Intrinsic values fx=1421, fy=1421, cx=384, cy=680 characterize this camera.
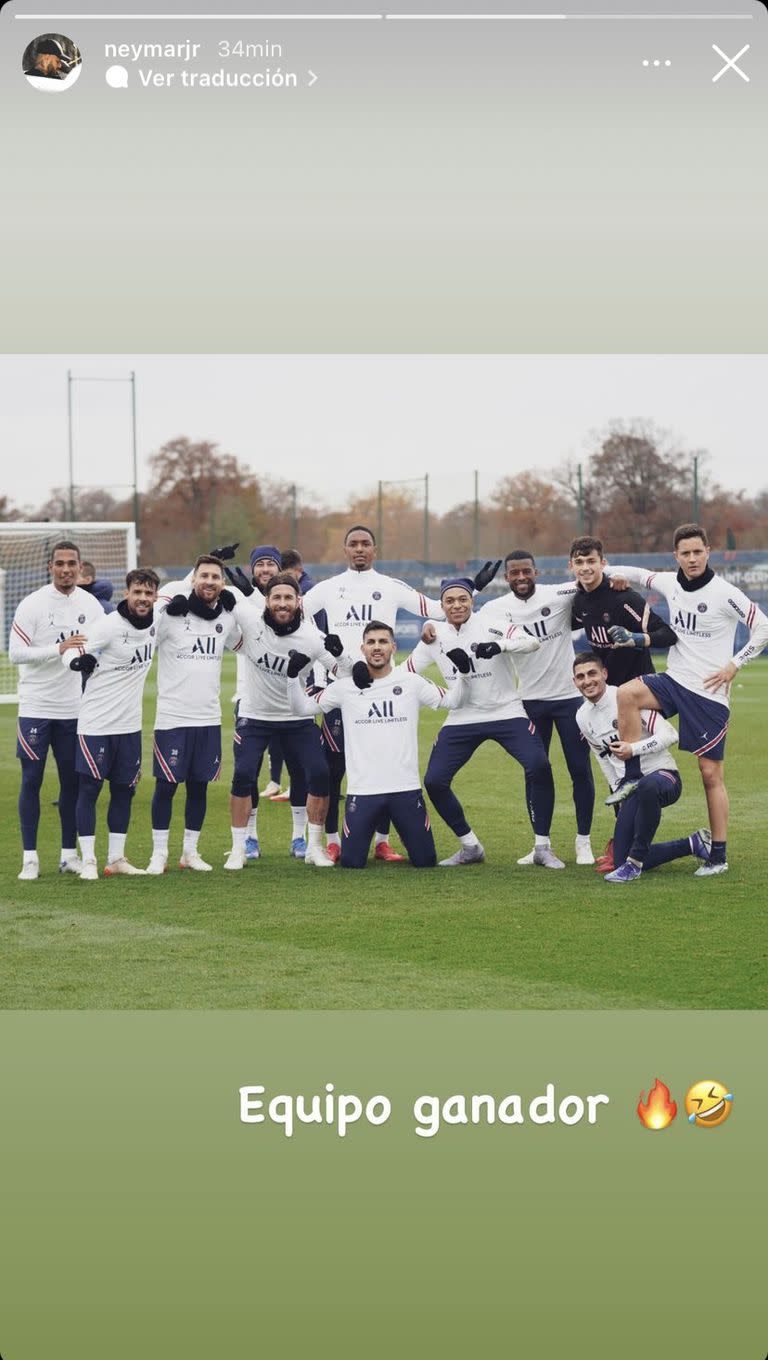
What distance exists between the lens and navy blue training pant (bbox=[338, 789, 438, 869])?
8.56 m

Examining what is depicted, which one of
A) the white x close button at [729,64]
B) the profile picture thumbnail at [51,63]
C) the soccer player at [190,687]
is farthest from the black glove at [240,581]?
the white x close button at [729,64]

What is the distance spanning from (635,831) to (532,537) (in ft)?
98.1

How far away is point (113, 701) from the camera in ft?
27.5

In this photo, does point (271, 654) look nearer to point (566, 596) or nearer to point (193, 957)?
point (566, 596)

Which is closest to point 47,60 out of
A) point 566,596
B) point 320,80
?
point 320,80

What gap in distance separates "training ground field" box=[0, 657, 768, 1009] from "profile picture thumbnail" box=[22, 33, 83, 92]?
11.3 feet

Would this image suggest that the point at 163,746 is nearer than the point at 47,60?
No

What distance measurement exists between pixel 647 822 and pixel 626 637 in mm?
1085

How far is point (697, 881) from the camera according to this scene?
8.16 m

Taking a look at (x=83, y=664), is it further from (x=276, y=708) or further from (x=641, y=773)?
(x=641, y=773)

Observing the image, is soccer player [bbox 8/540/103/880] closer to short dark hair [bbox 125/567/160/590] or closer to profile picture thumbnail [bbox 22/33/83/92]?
short dark hair [bbox 125/567/160/590]

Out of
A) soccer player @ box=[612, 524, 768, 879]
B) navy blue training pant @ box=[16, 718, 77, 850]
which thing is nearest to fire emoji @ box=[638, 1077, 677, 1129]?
soccer player @ box=[612, 524, 768, 879]

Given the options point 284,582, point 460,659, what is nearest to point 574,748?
point 460,659

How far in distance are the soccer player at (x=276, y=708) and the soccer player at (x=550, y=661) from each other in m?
1.19
